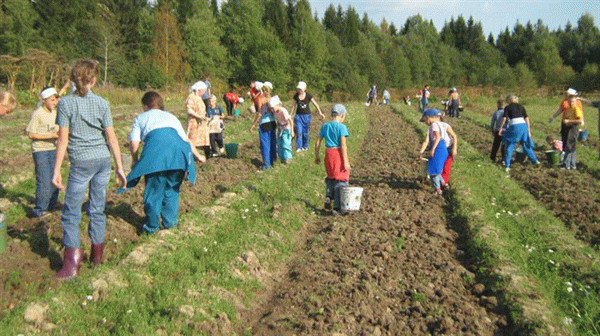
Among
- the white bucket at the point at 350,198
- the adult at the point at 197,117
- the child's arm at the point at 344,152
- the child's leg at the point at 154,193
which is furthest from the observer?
the adult at the point at 197,117

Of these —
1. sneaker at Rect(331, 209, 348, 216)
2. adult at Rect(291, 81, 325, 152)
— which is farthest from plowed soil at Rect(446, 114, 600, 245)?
adult at Rect(291, 81, 325, 152)

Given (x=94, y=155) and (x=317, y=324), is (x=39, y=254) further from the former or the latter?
(x=317, y=324)

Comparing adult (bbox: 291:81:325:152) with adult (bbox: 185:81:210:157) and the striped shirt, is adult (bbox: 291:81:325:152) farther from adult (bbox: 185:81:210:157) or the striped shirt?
the striped shirt

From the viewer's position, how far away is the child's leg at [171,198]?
6117 millimetres

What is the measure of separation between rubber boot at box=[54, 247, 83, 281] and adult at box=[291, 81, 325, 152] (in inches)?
289

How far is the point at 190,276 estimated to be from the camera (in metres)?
5.06

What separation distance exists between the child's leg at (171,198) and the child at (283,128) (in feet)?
14.5

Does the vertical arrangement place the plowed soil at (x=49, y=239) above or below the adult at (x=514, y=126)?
below

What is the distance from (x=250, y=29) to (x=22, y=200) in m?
52.3

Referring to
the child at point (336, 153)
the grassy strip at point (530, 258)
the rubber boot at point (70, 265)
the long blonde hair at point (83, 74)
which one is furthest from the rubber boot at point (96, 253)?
the grassy strip at point (530, 258)

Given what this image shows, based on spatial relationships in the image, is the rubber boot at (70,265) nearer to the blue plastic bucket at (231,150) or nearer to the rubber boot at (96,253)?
the rubber boot at (96,253)

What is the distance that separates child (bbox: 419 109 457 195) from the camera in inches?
344

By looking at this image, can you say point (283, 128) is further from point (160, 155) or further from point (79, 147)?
point (79, 147)

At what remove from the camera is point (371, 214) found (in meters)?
7.71
